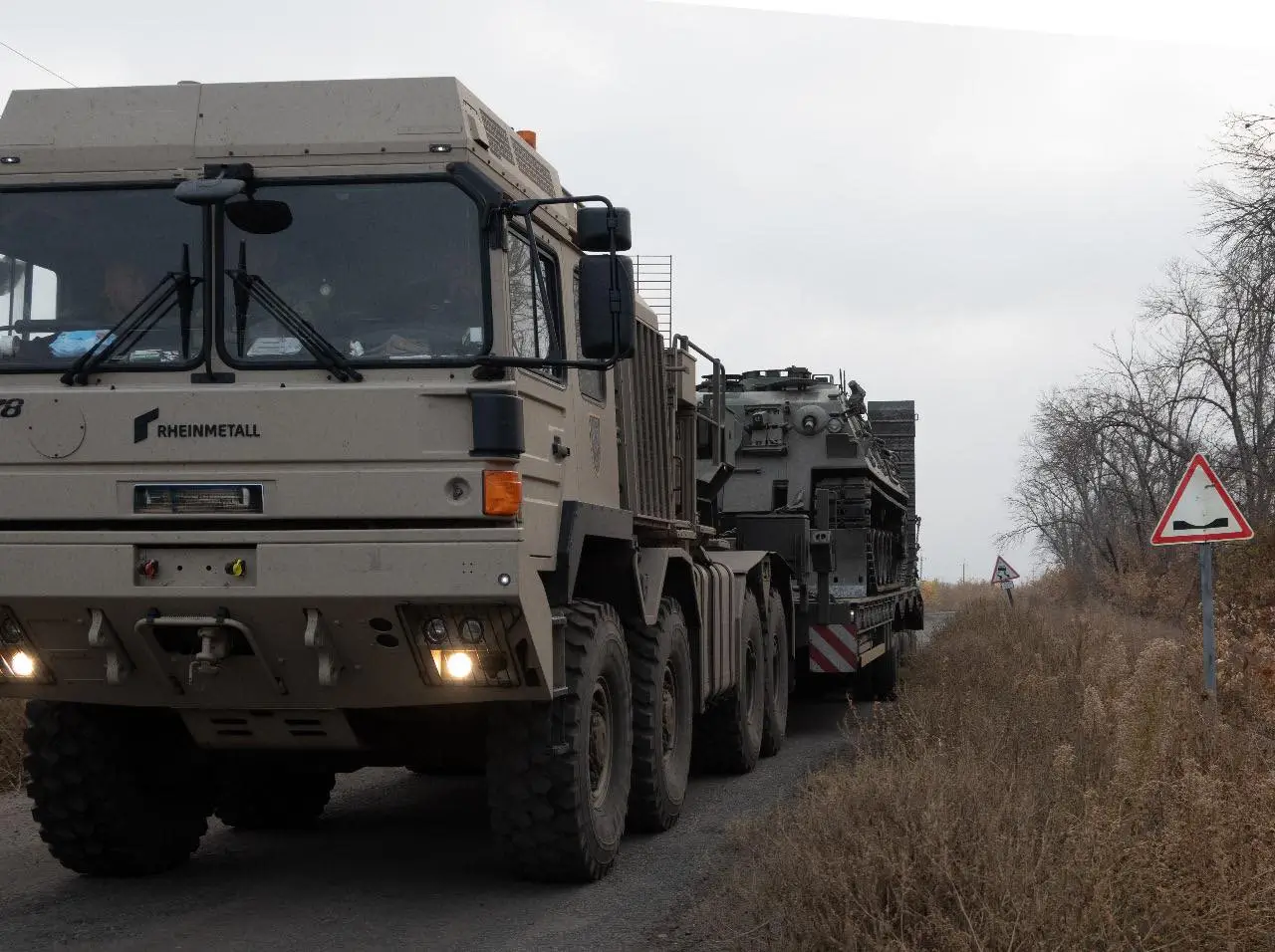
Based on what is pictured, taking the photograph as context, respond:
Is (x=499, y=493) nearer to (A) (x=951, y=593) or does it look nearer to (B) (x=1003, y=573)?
(B) (x=1003, y=573)

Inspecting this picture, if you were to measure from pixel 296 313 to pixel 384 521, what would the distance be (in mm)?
937

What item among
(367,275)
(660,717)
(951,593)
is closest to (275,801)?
(660,717)

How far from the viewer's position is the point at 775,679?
1255cm

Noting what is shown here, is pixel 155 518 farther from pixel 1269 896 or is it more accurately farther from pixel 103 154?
pixel 1269 896

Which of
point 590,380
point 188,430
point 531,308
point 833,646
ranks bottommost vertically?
point 833,646

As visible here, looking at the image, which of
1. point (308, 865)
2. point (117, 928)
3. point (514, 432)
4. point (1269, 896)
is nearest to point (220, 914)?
point (117, 928)

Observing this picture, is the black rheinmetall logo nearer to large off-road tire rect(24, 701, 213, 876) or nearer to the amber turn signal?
the amber turn signal

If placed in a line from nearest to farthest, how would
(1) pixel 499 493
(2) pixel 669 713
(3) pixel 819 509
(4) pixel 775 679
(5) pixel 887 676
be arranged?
1. (1) pixel 499 493
2. (2) pixel 669 713
3. (4) pixel 775 679
4. (3) pixel 819 509
5. (5) pixel 887 676

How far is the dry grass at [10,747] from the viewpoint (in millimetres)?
10781

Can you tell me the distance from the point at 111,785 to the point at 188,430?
6.63 ft

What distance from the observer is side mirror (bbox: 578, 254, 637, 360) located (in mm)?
Answer: 6445

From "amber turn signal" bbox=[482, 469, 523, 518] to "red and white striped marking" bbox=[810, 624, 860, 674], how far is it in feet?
26.6

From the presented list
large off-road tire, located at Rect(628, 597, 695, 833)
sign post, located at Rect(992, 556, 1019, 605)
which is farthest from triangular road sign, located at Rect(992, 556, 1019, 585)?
large off-road tire, located at Rect(628, 597, 695, 833)

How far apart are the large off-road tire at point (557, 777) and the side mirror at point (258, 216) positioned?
6.99ft
